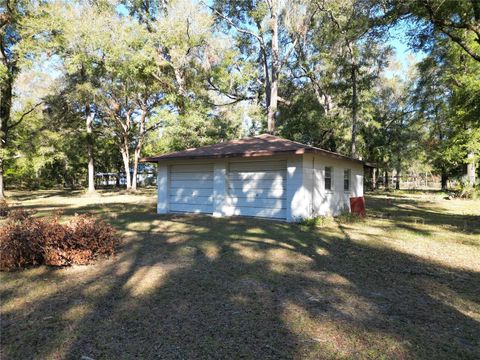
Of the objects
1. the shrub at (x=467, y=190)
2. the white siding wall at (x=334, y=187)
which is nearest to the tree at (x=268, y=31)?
the white siding wall at (x=334, y=187)

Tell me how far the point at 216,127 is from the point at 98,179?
4206 cm

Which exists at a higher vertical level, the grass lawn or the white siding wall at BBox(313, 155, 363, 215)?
the white siding wall at BBox(313, 155, 363, 215)

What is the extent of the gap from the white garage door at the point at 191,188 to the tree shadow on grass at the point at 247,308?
706 cm

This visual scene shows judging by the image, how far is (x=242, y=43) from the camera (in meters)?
26.9

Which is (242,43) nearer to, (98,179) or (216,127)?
(216,127)

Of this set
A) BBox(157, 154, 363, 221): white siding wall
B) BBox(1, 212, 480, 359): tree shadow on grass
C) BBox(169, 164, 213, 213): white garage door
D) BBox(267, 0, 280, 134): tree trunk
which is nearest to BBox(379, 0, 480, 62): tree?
BBox(157, 154, 363, 221): white siding wall

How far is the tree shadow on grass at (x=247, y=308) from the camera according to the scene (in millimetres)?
3215

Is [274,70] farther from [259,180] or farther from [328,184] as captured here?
[259,180]

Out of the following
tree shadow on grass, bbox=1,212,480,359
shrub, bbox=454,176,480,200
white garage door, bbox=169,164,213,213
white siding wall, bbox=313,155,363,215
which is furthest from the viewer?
shrub, bbox=454,176,480,200

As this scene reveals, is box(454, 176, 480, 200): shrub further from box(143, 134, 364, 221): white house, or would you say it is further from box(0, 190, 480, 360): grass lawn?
box(0, 190, 480, 360): grass lawn

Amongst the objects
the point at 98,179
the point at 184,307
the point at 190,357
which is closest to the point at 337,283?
the point at 184,307

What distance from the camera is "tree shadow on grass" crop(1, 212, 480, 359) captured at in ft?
10.5

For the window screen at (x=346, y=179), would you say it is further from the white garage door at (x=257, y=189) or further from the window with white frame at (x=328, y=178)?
the white garage door at (x=257, y=189)

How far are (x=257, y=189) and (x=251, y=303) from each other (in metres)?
8.72
